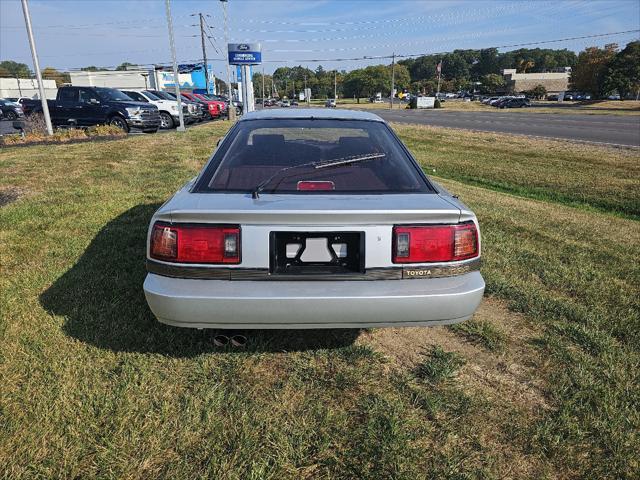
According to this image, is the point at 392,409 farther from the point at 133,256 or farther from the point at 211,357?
the point at 133,256

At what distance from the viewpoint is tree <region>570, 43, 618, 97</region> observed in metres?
68.5

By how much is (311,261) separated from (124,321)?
1.62 meters

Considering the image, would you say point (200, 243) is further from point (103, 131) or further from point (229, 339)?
point (103, 131)

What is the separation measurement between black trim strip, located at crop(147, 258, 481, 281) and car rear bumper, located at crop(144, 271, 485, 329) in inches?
1.0

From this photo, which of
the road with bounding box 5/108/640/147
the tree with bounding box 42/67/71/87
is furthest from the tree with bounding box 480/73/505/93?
the tree with bounding box 42/67/71/87

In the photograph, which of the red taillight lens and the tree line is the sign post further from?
the tree line

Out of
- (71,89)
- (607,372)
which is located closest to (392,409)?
(607,372)

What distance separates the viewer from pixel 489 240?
477 centimetres

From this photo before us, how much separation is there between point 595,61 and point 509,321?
86569 millimetres

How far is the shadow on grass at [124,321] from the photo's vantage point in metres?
2.77

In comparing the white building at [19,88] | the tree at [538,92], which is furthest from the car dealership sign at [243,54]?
the tree at [538,92]

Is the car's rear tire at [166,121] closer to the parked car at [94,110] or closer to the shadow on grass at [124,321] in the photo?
the parked car at [94,110]

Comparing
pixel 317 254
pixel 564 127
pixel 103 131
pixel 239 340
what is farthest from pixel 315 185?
pixel 564 127

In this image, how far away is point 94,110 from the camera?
15531mm
